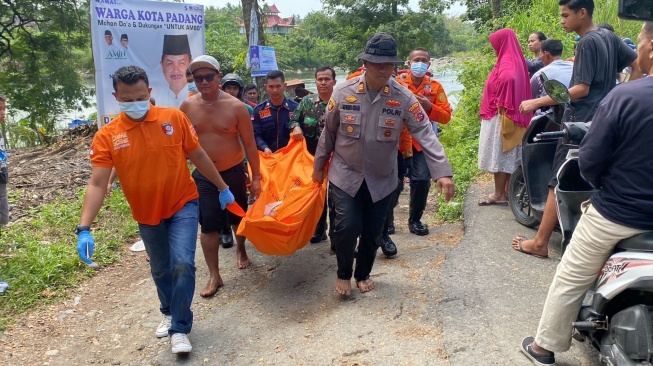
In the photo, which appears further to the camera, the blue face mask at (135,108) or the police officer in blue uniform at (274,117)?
the police officer in blue uniform at (274,117)

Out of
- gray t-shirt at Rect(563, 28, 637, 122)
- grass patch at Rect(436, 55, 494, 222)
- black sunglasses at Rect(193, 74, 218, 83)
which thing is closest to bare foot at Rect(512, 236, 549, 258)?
gray t-shirt at Rect(563, 28, 637, 122)

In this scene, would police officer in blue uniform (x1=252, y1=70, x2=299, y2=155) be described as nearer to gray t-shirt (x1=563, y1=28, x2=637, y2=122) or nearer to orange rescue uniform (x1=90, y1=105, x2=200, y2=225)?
orange rescue uniform (x1=90, y1=105, x2=200, y2=225)

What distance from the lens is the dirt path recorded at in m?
3.11

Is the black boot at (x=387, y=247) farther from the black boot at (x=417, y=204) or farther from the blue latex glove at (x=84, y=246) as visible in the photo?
the blue latex glove at (x=84, y=246)

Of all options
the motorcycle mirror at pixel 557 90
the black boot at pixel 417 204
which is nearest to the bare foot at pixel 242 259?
the black boot at pixel 417 204

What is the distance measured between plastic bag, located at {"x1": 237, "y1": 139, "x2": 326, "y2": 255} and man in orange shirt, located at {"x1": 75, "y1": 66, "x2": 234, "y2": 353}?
58 centimetres

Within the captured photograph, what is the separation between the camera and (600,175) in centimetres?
238

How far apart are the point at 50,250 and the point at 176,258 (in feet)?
8.41

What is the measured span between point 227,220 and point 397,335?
208cm

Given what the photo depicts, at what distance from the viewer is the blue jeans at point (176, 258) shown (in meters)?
3.20

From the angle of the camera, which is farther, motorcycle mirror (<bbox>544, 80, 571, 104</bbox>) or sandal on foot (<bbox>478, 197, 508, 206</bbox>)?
sandal on foot (<bbox>478, 197, 508, 206</bbox>)

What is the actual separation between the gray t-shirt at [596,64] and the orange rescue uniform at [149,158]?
2.57m

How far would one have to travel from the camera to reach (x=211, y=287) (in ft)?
13.7

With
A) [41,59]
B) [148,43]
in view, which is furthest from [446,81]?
[41,59]
